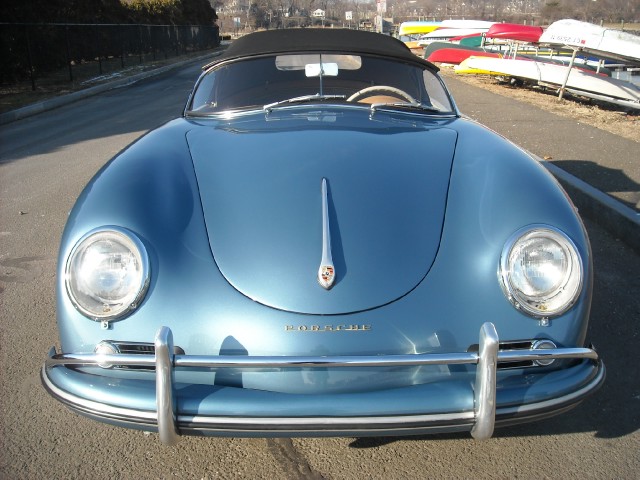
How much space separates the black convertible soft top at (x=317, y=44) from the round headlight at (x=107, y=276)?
2.00m

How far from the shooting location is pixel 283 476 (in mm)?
2119

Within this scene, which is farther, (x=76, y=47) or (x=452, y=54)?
(x=452, y=54)

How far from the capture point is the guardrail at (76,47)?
604 inches

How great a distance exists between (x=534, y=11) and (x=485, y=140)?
6661cm

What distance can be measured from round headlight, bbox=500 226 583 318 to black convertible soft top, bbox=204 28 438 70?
200cm

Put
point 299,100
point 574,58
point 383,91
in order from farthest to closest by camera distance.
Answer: point 574,58 → point 383,91 → point 299,100

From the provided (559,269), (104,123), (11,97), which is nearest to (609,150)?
(559,269)

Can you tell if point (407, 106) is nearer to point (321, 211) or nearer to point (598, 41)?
point (321, 211)

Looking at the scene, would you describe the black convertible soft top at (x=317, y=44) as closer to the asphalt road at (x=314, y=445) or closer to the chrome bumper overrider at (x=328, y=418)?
the asphalt road at (x=314, y=445)

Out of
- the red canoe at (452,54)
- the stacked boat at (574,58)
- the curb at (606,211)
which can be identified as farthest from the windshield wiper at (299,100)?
the red canoe at (452,54)

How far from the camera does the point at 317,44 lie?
354cm

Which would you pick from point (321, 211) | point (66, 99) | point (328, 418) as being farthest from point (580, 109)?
point (66, 99)

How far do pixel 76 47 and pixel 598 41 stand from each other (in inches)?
673

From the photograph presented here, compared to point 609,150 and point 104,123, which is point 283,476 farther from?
point 104,123
